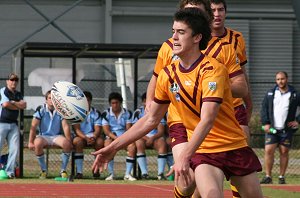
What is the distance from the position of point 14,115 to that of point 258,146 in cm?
812

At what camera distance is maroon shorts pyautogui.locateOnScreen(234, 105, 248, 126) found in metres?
9.27

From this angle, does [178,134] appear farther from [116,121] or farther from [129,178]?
[116,121]

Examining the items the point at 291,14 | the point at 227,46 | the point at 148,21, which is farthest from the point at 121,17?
the point at 227,46

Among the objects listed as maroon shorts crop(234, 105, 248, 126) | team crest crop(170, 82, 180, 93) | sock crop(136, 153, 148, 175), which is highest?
team crest crop(170, 82, 180, 93)

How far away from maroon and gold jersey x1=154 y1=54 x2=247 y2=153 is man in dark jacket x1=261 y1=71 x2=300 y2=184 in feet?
35.0

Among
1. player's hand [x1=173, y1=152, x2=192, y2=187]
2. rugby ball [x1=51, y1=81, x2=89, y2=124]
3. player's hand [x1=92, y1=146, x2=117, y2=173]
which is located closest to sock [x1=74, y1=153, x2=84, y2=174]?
rugby ball [x1=51, y1=81, x2=89, y2=124]

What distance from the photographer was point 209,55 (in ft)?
28.9

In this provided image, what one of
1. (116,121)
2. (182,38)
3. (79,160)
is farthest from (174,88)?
(116,121)

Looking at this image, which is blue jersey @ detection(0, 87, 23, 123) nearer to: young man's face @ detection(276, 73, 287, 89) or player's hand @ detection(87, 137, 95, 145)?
player's hand @ detection(87, 137, 95, 145)

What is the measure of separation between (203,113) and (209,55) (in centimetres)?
167

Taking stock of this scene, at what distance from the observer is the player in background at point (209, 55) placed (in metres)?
8.20

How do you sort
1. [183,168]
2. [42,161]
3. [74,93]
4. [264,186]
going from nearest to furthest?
[183,168] → [74,93] → [264,186] → [42,161]

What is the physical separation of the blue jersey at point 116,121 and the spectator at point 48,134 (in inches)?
35.8

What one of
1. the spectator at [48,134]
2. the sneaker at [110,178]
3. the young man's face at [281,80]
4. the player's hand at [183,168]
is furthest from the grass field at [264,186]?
the player's hand at [183,168]
